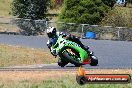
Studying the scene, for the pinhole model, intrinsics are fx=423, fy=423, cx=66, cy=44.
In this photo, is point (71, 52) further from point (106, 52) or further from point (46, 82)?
point (106, 52)

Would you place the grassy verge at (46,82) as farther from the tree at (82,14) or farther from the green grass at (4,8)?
the green grass at (4,8)

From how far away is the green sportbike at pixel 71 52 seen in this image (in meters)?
5.25

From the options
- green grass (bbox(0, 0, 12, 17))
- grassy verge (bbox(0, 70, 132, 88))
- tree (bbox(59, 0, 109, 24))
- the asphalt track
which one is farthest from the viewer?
green grass (bbox(0, 0, 12, 17))

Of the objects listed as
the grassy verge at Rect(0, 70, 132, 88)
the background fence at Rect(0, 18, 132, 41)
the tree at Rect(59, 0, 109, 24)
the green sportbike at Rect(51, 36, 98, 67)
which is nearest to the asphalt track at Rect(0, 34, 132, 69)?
the background fence at Rect(0, 18, 132, 41)

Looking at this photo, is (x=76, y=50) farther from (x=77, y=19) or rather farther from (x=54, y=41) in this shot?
(x=77, y=19)

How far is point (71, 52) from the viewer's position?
5301mm

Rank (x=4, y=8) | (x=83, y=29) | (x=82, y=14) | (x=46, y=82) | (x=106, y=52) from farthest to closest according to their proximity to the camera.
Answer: (x=4, y=8)
(x=82, y=14)
(x=83, y=29)
(x=106, y=52)
(x=46, y=82)

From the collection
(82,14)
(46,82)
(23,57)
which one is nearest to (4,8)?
(82,14)

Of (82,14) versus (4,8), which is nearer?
(82,14)

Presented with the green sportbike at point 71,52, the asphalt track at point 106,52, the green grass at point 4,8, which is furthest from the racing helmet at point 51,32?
the green grass at point 4,8

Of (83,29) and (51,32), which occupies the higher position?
(51,32)

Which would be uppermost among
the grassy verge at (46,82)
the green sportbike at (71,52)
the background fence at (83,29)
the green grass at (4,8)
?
the green sportbike at (71,52)

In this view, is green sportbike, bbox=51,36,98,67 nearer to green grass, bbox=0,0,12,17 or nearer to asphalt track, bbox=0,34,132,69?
asphalt track, bbox=0,34,132,69

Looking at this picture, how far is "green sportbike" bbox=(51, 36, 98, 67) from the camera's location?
5254mm
